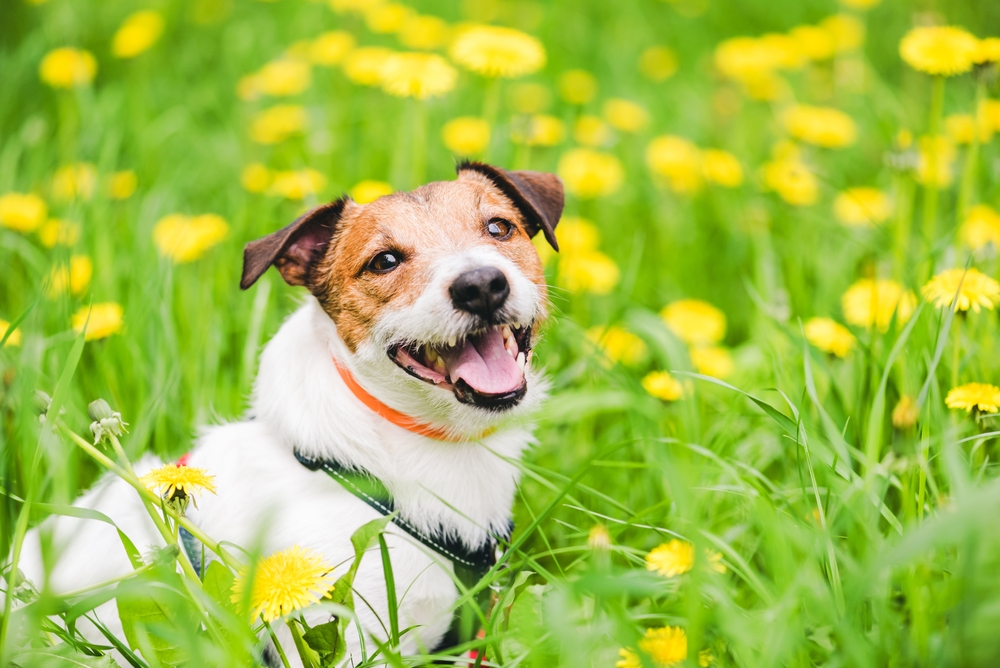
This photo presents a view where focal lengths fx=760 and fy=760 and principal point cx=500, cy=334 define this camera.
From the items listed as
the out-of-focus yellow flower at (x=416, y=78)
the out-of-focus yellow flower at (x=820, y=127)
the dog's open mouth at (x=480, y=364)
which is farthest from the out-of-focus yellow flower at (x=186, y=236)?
the out-of-focus yellow flower at (x=820, y=127)

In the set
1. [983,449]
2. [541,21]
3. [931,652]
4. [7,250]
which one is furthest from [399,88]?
[541,21]

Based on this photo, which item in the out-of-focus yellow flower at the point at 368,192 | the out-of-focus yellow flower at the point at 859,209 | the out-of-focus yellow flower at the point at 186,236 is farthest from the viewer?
the out-of-focus yellow flower at the point at 859,209

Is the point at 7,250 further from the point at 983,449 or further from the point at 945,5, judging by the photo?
the point at 945,5

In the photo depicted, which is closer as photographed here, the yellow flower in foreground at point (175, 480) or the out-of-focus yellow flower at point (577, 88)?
the yellow flower in foreground at point (175, 480)

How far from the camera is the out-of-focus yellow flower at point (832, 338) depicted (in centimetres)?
305

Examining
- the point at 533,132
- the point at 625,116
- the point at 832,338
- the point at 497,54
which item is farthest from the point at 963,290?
the point at 625,116

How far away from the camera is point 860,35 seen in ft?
19.1

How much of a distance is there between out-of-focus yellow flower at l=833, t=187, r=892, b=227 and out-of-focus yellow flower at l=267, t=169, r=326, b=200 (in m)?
2.92

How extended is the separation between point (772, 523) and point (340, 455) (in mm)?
1271

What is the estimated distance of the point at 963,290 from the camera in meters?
2.49

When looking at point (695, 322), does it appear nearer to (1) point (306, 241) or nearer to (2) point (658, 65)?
(1) point (306, 241)

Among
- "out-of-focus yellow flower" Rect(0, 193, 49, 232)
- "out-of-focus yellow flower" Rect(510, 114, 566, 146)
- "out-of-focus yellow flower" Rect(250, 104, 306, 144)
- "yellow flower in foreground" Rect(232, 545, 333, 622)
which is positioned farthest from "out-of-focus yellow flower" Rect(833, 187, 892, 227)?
"out-of-focus yellow flower" Rect(0, 193, 49, 232)

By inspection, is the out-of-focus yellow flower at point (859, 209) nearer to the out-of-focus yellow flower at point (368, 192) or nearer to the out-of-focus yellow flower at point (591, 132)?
the out-of-focus yellow flower at point (591, 132)

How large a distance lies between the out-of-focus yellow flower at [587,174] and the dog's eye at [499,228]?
178cm
